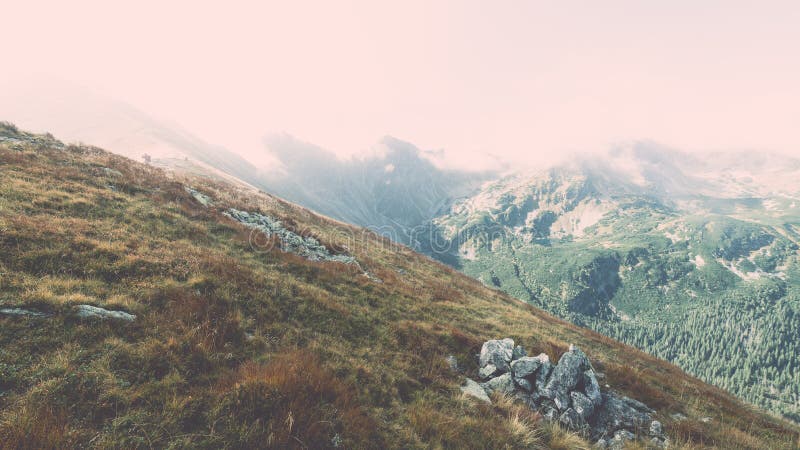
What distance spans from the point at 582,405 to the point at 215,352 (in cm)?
1057

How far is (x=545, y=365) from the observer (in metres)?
10.4

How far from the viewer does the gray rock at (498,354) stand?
36.7ft

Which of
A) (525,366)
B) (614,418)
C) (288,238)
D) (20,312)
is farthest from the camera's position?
(288,238)

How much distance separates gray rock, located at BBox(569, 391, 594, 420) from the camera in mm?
9125

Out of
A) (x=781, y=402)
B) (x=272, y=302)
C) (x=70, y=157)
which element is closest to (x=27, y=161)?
(x=70, y=157)

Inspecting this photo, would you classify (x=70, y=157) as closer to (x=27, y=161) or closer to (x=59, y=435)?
(x=27, y=161)

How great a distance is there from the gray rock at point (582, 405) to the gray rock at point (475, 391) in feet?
9.01

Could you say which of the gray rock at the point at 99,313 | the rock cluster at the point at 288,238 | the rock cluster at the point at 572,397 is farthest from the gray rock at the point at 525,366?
the rock cluster at the point at 288,238

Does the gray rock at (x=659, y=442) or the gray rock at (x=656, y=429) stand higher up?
the gray rock at (x=656, y=429)

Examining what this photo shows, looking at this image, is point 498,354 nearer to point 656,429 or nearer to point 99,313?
point 656,429

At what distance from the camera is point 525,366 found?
10.5 m

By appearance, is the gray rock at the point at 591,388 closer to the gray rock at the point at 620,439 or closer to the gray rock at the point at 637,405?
the gray rock at the point at 620,439

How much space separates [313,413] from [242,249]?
1282 centimetres

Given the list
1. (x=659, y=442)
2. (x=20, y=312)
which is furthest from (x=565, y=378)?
(x=20, y=312)
